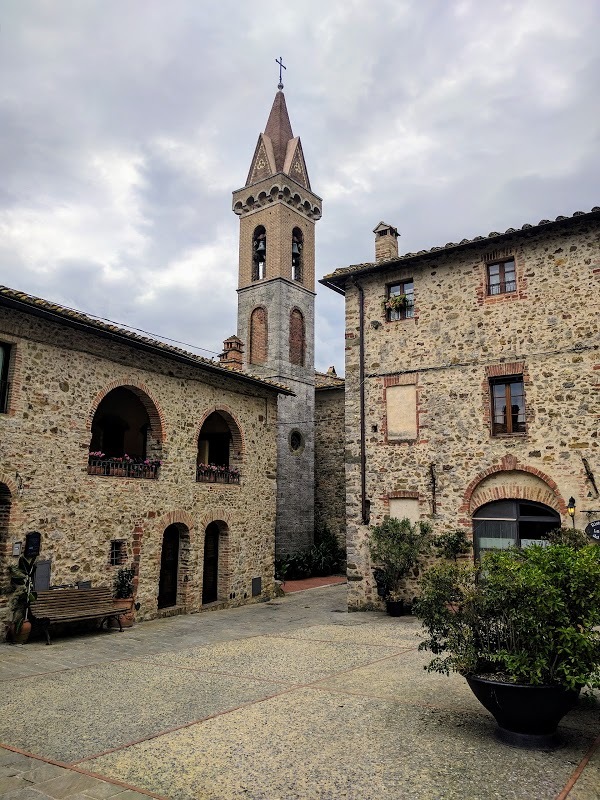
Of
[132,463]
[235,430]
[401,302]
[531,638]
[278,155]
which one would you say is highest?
[278,155]

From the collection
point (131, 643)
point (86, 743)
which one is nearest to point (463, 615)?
point (86, 743)

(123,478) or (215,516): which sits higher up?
(123,478)

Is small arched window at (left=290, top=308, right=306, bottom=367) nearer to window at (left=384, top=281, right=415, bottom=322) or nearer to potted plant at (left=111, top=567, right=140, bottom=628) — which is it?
window at (left=384, top=281, right=415, bottom=322)

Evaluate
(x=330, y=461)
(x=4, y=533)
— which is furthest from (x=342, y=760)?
(x=330, y=461)

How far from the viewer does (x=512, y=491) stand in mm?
12531

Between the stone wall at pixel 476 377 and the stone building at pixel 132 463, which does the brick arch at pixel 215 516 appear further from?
the stone wall at pixel 476 377

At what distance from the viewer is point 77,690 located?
24.0 feet

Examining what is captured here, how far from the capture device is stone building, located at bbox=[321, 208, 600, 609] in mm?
12156

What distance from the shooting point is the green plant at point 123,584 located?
40.1 feet

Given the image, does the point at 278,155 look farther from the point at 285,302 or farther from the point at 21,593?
the point at 21,593

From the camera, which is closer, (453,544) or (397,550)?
(453,544)

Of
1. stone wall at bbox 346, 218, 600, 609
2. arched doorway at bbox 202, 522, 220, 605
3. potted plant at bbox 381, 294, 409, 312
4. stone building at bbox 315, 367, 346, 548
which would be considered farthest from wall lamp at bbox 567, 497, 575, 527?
stone building at bbox 315, 367, 346, 548

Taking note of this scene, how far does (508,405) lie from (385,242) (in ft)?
18.8

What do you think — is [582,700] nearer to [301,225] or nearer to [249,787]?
[249,787]
